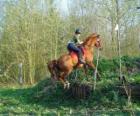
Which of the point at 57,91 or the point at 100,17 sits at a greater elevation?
the point at 100,17

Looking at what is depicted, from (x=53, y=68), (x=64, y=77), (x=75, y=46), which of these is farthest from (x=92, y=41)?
(x=53, y=68)

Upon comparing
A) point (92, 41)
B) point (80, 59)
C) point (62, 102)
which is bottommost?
point (62, 102)

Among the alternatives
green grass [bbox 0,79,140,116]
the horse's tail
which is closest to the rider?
the horse's tail

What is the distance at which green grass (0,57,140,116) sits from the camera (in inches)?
647

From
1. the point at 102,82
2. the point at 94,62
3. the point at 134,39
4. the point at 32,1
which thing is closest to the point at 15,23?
the point at 32,1

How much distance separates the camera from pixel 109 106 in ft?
54.7

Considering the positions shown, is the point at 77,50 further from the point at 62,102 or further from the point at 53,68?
the point at 62,102

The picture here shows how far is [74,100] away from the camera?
60.2ft

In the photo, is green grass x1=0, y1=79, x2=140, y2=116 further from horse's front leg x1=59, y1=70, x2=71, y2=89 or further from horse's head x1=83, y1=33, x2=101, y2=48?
horse's head x1=83, y1=33, x2=101, y2=48

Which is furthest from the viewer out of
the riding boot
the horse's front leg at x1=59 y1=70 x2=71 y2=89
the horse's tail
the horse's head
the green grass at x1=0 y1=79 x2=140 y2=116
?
the horse's head

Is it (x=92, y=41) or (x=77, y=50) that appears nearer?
(x=77, y=50)

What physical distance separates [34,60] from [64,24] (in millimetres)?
3766

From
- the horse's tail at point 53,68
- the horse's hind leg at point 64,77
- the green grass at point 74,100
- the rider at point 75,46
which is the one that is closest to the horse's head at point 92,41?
the rider at point 75,46

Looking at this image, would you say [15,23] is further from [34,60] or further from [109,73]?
[109,73]
